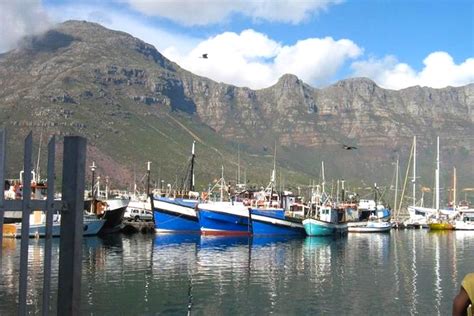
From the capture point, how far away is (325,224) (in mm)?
84188

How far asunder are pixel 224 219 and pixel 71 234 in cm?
7098

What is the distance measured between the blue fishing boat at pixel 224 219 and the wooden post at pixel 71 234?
69351 millimetres

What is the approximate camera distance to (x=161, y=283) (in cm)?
3262

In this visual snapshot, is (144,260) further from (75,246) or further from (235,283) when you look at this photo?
(75,246)

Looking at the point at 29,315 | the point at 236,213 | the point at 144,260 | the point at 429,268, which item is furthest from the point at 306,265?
the point at 236,213

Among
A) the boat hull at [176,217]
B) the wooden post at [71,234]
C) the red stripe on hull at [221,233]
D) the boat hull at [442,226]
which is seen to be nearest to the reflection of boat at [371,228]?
the boat hull at [442,226]

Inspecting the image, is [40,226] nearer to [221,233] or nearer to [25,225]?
[221,233]

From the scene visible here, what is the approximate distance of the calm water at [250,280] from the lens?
85.9 ft

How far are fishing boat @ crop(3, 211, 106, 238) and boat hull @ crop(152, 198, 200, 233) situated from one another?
874 centimetres

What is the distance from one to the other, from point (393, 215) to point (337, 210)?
5282 cm

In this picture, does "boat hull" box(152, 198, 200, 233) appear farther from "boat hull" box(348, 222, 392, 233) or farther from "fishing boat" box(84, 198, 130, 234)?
"boat hull" box(348, 222, 392, 233)

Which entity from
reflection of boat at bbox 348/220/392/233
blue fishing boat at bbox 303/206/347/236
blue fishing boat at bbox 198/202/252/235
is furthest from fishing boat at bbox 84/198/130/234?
reflection of boat at bbox 348/220/392/233

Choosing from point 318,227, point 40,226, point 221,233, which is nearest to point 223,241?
point 221,233

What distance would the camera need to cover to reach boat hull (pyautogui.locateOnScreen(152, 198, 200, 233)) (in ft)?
261
